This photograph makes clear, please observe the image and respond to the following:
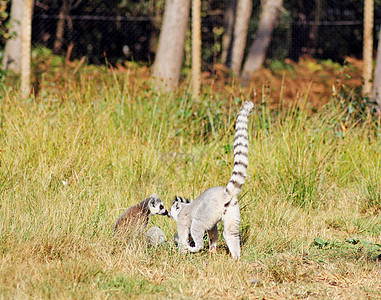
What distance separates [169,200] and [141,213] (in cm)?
91

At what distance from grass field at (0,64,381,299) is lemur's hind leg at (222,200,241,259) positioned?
0.35 feet

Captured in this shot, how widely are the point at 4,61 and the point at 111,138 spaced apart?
5.30 meters

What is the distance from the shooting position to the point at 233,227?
3.84 metres

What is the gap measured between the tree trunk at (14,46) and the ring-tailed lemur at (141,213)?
22.1 feet

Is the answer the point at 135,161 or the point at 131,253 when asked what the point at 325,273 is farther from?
the point at 135,161

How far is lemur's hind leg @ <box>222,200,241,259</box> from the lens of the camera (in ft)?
12.6

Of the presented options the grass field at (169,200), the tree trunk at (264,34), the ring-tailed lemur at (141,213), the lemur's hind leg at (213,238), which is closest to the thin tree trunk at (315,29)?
the tree trunk at (264,34)

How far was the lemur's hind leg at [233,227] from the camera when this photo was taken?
3826mm

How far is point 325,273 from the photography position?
387 cm

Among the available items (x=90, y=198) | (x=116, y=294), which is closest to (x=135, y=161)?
(x=90, y=198)

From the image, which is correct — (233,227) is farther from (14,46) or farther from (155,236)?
(14,46)

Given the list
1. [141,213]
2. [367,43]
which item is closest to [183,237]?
[141,213]

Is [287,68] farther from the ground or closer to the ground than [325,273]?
farther from the ground

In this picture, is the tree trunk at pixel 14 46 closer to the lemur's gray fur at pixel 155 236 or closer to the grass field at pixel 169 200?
the grass field at pixel 169 200
